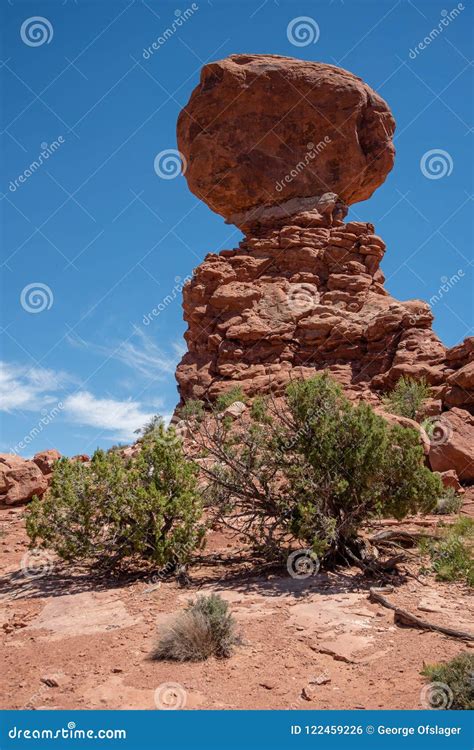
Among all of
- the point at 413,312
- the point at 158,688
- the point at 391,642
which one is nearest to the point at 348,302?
the point at 413,312

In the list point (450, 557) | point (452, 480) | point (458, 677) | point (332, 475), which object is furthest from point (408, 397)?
point (458, 677)

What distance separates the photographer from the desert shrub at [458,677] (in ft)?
14.5

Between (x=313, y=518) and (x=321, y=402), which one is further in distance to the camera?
(x=321, y=402)

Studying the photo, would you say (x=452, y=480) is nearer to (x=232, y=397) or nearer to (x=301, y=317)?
(x=232, y=397)

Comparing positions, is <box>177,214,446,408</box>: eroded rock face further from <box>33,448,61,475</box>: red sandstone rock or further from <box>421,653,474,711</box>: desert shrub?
<box>421,653,474,711</box>: desert shrub

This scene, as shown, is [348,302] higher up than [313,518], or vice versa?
[348,302]

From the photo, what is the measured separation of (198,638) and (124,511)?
122 inches

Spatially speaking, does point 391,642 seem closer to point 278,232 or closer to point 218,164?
point 278,232

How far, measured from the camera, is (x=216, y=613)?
5777 millimetres

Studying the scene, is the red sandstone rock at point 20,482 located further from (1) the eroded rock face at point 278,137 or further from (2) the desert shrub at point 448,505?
(1) the eroded rock face at point 278,137

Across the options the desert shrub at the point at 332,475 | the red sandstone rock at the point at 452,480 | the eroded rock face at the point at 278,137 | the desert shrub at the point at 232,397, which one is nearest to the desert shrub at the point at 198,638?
the desert shrub at the point at 332,475

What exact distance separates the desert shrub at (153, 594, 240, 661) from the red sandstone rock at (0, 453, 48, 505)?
9.07m

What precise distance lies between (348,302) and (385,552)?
13.3 m

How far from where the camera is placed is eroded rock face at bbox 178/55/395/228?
76.3ft
